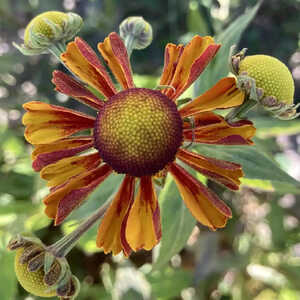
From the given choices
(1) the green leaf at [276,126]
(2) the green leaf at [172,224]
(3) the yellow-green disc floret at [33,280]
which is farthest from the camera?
(1) the green leaf at [276,126]

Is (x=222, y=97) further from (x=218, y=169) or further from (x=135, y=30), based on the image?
(x=135, y=30)

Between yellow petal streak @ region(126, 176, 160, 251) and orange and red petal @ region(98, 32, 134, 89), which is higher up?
orange and red petal @ region(98, 32, 134, 89)

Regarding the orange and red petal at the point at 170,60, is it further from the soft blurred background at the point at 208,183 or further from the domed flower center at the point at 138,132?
the soft blurred background at the point at 208,183

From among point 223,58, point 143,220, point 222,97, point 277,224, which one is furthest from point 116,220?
point 277,224

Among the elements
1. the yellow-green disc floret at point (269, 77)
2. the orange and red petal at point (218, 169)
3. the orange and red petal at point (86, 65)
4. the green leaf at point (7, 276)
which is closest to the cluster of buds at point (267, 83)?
the yellow-green disc floret at point (269, 77)

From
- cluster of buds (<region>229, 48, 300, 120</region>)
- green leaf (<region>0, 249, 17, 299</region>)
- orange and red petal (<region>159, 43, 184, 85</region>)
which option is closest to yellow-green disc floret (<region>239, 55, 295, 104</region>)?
cluster of buds (<region>229, 48, 300, 120</region>)

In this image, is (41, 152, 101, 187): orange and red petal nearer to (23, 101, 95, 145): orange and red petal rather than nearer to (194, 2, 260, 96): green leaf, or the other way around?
(23, 101, 95, 145): orange and red petal
